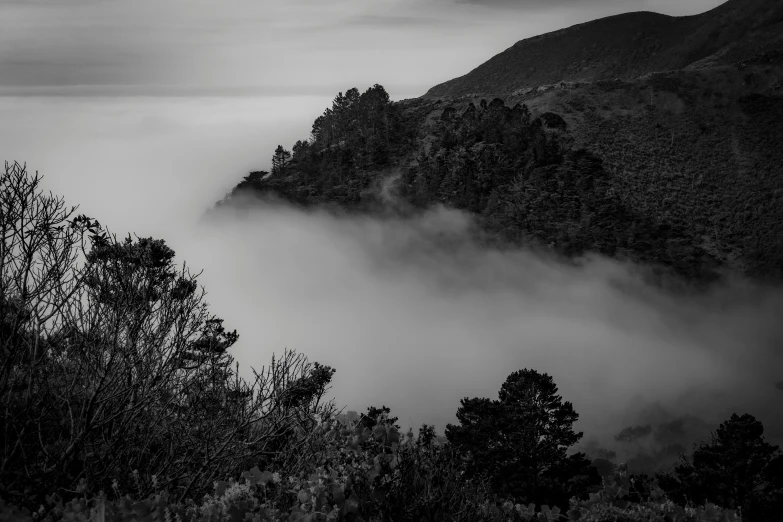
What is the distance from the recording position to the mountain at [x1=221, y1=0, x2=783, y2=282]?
7288 cm

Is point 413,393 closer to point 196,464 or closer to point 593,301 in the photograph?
point 593,301

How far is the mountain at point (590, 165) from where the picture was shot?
72.9m

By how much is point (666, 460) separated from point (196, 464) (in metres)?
47.8

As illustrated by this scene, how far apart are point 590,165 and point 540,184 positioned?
803cm

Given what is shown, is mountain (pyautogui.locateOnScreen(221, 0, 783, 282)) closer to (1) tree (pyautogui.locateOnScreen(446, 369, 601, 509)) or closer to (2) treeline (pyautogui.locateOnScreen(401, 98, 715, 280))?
(2) treeline (pyautogui.locateOnScreen(401, 98, 715, 280))

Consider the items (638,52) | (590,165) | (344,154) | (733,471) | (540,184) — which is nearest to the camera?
(733,471)

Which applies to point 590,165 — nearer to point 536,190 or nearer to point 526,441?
point 536,190

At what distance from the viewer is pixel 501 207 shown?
3169 inches

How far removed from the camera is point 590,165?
263ft

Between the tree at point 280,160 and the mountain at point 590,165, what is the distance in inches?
9.8

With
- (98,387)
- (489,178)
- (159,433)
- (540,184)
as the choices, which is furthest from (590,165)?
(98,387)

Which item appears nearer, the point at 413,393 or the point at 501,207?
the point at 413,393

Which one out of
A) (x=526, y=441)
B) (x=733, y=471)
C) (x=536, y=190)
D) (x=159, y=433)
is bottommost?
(x=733, y=471)

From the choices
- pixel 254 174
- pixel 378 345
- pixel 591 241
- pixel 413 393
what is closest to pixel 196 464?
pixel 413 393
